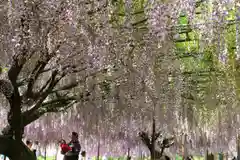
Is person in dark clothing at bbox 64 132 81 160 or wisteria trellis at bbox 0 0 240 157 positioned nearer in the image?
wisteria trellis at bbox 0 0 240 157

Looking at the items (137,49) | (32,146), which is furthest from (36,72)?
(32,146)

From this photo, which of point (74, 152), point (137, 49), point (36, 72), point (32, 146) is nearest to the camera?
point (137, 49)

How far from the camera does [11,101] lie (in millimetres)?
6086

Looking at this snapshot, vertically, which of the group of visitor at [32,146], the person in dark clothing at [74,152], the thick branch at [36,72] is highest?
the thick branch at [36,72]

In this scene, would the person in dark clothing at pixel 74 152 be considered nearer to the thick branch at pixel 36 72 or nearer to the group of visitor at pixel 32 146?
the group of visitor at pixel 32 146

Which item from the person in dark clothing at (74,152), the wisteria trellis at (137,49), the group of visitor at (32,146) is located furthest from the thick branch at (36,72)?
the group of visitor at (32,146)

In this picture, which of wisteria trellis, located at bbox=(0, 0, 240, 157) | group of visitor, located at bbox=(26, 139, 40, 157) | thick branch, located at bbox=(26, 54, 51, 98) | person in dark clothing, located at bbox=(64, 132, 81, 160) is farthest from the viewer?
group of visitor, located at bbox=(26, 139, 40, 157)

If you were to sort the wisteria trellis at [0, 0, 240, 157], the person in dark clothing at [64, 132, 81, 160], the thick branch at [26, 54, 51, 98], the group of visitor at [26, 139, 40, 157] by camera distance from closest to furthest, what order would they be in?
the wisteria trellis at [0, 0, 240, 157]
the thick branch at [26, 54, 51, 98]
the person in dark clothing at [64, 132, 81, 160]
the group of visitor at [26, 139, 40, 157]

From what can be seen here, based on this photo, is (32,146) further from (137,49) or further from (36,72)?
(137,49)

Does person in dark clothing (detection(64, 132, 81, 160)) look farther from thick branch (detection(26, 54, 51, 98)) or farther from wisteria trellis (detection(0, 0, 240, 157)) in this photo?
thick branch (detection(26, 54, 51, 98))

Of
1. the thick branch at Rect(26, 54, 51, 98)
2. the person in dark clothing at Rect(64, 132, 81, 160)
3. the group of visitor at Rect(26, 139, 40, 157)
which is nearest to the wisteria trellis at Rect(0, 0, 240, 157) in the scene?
the thick branch at Rect(26, 54, 51, 98)

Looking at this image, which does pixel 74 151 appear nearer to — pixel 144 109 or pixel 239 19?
pixel 144 109

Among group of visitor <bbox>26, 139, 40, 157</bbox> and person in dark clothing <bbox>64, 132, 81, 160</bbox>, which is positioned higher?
group of visitor <bbox>26, 139, 40, 157</bbox>

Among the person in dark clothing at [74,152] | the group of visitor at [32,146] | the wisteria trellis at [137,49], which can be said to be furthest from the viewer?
the group of visitor at [32,146]
